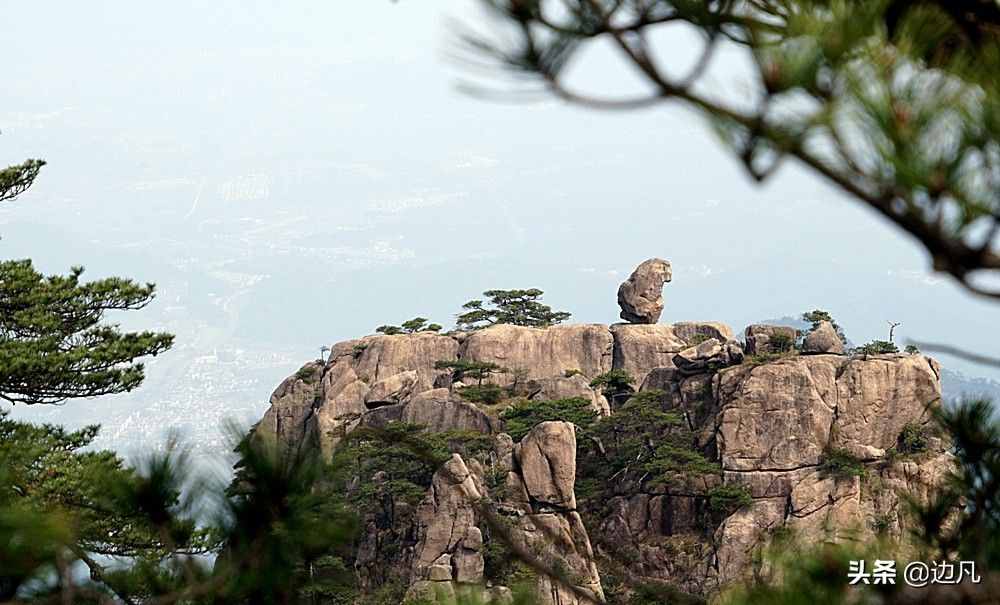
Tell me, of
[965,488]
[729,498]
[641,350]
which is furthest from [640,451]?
[965,488]

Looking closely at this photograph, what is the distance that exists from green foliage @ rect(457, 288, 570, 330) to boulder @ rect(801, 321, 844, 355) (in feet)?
33.6

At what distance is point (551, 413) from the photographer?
25453 millimetres

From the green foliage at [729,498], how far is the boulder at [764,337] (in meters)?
3.90

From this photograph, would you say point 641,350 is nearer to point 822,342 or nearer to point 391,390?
point 822,342

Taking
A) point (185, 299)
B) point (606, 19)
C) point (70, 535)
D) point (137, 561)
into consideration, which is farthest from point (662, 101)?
point (185, 299)

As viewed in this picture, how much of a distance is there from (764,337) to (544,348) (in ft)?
22.7

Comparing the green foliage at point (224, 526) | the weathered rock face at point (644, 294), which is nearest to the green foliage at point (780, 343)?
the weathered rock face at point (644, 294)

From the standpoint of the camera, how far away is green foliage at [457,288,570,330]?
34.9 meters

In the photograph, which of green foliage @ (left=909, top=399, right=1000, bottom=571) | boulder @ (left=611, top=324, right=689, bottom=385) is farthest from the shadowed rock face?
green foliage @ (left=909, top=399, right=1000, bottom=571)

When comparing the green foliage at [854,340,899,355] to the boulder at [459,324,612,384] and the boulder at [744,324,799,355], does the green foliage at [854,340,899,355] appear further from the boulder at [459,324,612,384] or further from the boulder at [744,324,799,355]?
the boulder at [459,324,612,384]

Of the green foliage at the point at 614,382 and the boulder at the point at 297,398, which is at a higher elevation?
the green foliage at the point at 614,382

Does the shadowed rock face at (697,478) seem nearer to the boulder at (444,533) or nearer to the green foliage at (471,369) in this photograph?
the boulder at (444,533)

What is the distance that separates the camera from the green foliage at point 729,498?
2239 cm

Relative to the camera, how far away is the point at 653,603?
6031 mm
